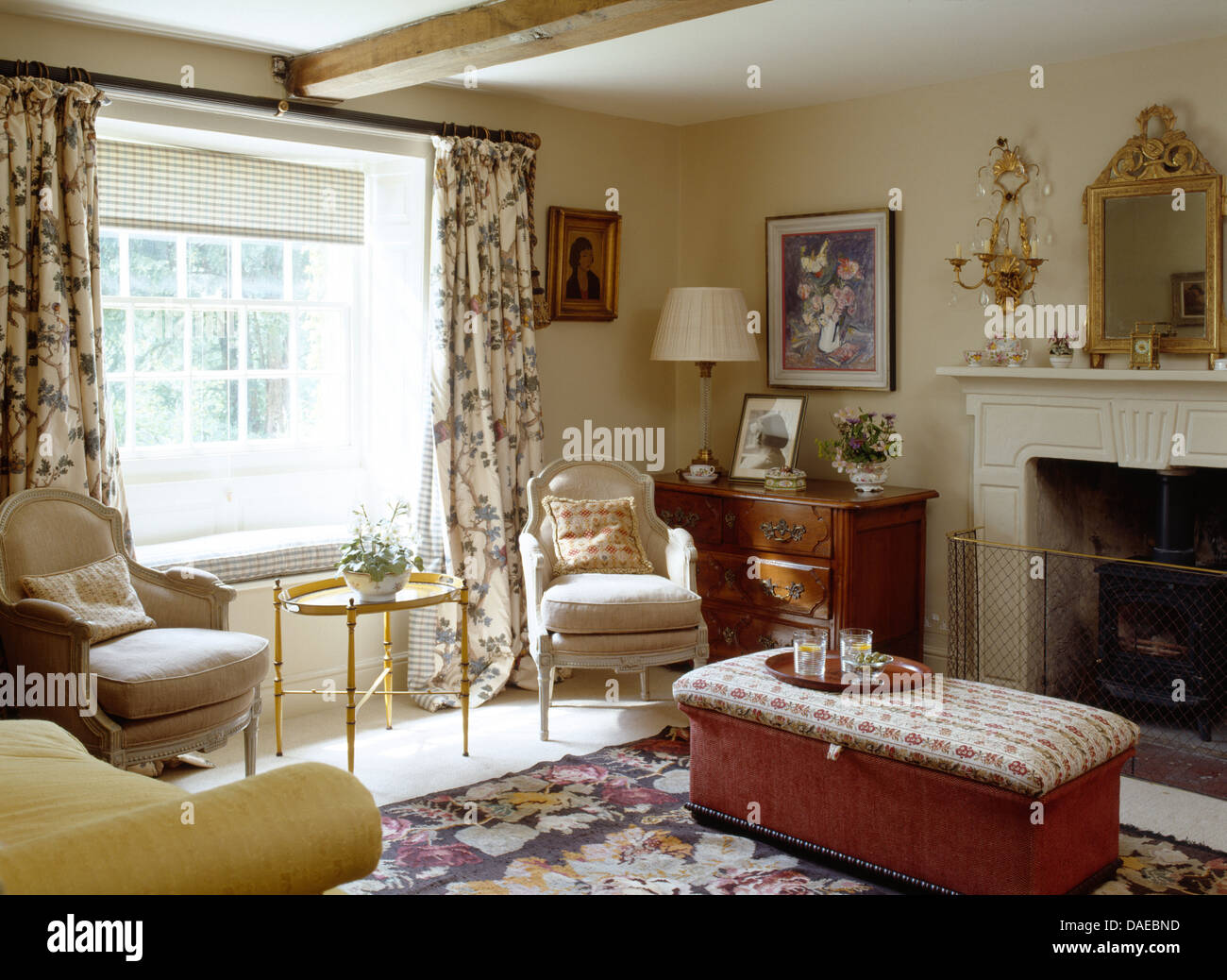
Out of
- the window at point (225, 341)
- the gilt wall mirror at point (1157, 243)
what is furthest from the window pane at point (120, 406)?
the gilt wall mirror at point (1157, 243)

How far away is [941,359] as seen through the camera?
5.09m

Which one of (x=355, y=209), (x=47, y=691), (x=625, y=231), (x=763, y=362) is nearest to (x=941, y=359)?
(x=763, y=362)

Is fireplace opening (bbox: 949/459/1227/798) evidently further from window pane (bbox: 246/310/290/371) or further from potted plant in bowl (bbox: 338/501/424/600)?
window pane (bbox: 246/310/290/371)

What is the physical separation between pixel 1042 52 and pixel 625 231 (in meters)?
2.12

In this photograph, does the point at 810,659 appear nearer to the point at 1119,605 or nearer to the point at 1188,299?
the point at 1119,605

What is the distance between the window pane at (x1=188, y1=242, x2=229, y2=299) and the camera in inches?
190

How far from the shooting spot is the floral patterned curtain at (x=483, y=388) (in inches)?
196

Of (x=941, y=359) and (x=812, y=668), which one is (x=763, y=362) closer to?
(x=941, y=359)

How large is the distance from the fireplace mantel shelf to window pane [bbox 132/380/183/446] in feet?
10.4

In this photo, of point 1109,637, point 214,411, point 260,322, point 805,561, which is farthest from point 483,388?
point 1109,637

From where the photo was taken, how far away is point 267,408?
512 cm

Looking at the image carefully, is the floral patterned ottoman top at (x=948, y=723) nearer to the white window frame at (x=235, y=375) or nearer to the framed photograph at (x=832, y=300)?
the framed photograph at (x=832, y=300)

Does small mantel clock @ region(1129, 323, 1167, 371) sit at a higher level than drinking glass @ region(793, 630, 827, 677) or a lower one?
higher

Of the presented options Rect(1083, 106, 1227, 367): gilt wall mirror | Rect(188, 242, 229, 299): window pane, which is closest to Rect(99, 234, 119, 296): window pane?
Rect(188, 242, 229, 299): window pane
